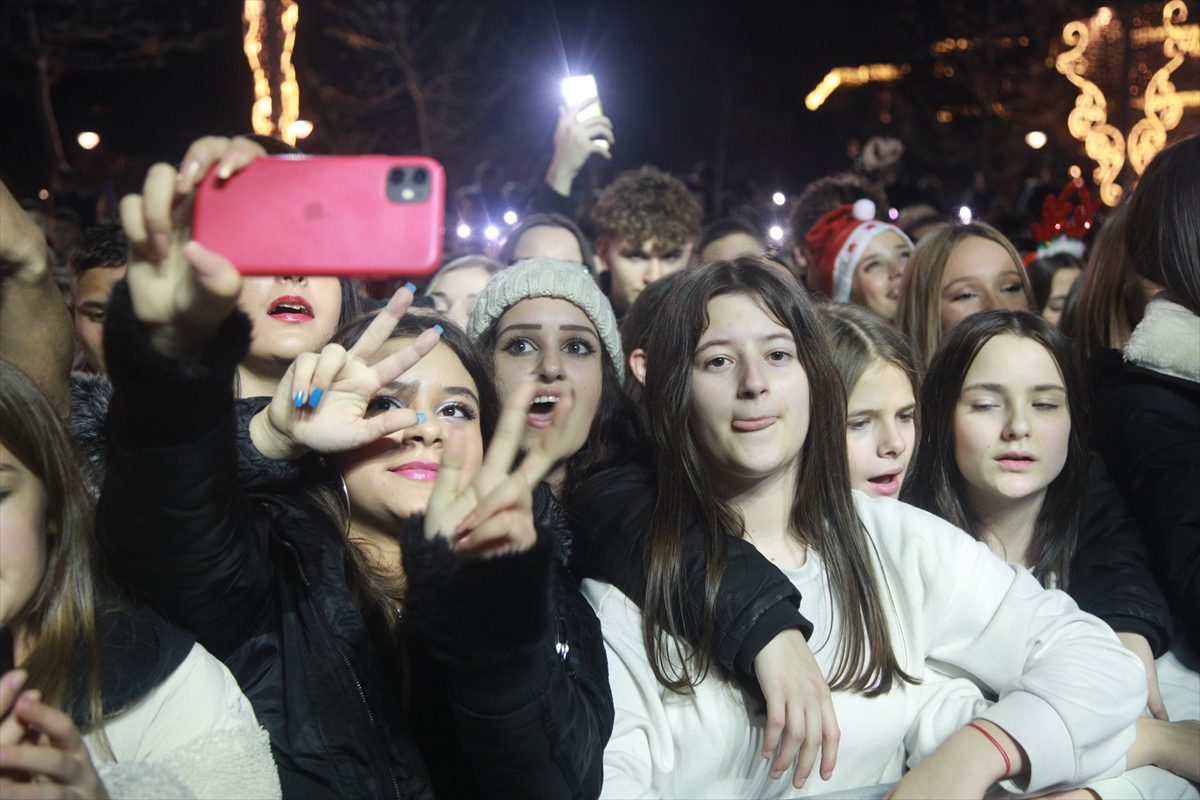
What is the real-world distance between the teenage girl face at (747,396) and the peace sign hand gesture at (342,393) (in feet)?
2.87

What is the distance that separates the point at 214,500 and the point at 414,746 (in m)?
0.71

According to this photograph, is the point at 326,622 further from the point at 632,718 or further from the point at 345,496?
the point at 632,718

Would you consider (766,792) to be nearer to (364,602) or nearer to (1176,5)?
(364,602)

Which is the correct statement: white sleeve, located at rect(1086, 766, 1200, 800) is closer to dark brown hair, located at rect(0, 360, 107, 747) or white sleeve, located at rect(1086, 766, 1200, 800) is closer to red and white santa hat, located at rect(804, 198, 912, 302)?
dark brown hair, located at rect(0, 360, 107, 747)

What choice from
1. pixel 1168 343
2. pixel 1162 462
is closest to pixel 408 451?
pixel 1162 462

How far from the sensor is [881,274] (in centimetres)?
558

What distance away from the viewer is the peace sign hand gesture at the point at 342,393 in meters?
2.26

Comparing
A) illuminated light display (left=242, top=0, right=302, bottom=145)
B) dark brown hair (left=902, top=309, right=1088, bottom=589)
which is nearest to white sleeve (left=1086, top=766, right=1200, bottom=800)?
dark brown hair (left=902, top=309, right=1088, bottom=589)

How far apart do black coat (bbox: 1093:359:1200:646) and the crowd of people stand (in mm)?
10

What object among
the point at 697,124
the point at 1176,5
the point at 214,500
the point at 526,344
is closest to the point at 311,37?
the point at 697,124

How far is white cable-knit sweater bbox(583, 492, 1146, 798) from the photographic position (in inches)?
102

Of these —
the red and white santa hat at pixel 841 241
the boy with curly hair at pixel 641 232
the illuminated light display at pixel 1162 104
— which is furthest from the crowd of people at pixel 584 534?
the illuminated light display at pixel 1162 104

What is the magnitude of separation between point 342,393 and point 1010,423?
1967 mm

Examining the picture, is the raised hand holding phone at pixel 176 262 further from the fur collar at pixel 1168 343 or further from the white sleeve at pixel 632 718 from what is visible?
the fur collar at pixel 1168 343
